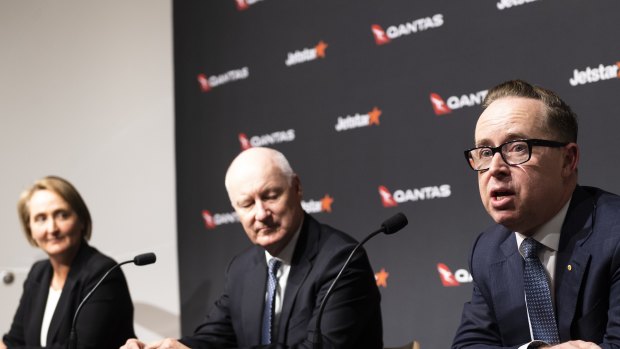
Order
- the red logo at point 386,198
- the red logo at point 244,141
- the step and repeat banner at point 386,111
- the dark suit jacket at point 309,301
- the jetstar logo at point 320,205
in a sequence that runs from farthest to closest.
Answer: the red logo at point 244,141
the jetstar logo at point 320,205
the red logo at point 386,198
the step and repeat banner at point 386,111
the dark suit jacket at point 309,301

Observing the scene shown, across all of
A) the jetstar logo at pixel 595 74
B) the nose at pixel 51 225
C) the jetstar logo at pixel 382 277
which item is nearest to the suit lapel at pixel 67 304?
the nose at pixel 51 225

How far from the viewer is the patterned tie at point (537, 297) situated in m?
2.49

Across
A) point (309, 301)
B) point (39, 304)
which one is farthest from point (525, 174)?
point (39, 304)

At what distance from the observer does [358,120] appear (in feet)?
14.9

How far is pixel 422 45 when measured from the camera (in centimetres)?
425

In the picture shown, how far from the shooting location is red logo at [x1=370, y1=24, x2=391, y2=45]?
444 centimetres

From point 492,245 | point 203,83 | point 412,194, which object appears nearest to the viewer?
point 492,245

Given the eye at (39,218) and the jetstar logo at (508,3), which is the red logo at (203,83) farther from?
the jetstar logo at (508,3)

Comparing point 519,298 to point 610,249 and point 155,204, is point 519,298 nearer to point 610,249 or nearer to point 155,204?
point 610,249

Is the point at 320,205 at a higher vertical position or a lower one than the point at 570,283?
higher

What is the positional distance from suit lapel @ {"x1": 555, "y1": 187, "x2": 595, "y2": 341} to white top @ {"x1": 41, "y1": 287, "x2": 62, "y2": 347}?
3040 mm

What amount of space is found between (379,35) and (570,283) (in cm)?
235

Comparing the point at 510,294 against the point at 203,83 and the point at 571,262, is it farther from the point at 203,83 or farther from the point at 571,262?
the point at 203,83

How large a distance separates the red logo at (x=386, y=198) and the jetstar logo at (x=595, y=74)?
1.16 m
